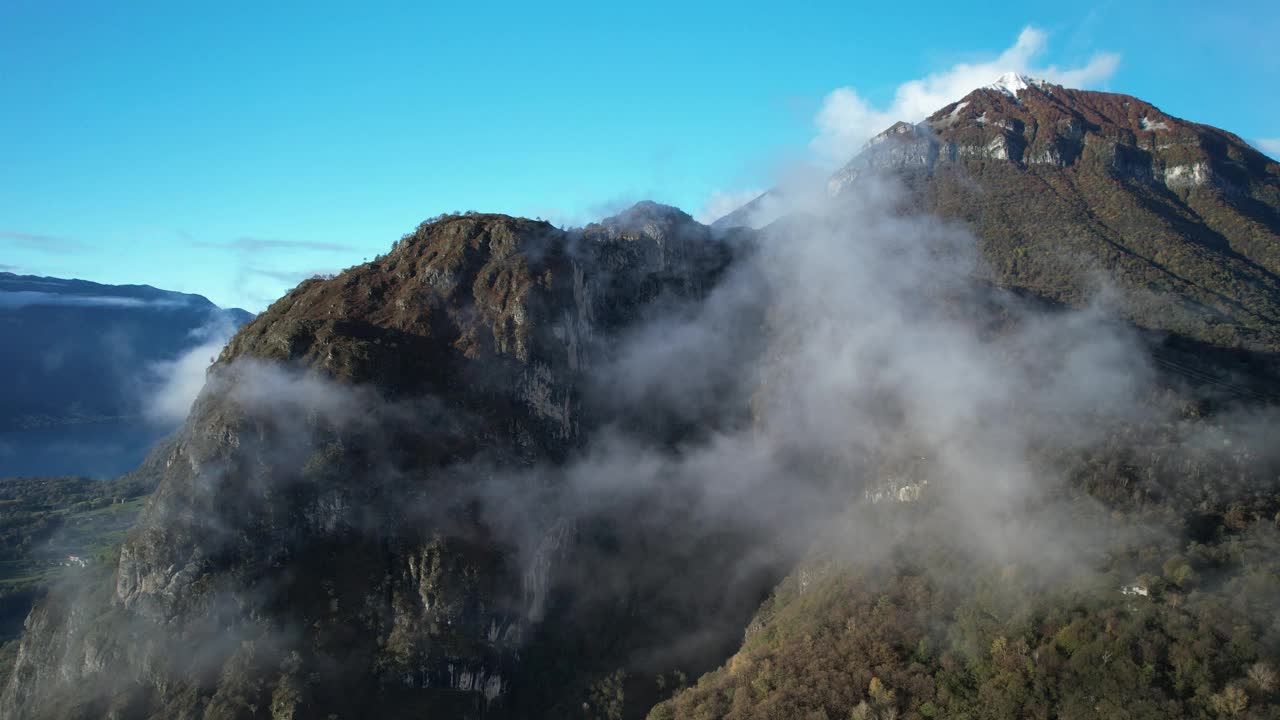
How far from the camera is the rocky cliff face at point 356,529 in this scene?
282 ft

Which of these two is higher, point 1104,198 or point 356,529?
point 1104,198

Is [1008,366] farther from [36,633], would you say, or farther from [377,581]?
[36,633]

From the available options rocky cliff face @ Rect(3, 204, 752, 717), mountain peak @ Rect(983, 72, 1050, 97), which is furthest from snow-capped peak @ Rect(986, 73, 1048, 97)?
rocky cliff face @ Rect(3, 204, 752, 717)

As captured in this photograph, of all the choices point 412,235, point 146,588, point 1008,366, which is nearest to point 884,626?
point 1008,366

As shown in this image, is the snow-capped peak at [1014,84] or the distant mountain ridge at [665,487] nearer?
the distant mountain ridge at [665,487]

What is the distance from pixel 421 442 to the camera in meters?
103

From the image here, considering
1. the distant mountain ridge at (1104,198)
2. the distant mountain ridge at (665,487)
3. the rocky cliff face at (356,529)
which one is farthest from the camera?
the distant mountain ridge at (1104,198)

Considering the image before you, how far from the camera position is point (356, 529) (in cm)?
9669

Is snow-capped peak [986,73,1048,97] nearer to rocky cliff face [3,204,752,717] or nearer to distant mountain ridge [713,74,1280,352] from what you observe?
distant mountain ridge [713,74,1280,352]

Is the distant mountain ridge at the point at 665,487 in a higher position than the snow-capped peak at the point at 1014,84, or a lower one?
lower

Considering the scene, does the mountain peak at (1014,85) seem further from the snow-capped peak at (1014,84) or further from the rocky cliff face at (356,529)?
the rocky cliff face at (356,529)

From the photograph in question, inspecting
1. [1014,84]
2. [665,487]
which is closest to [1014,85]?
[1014,84]

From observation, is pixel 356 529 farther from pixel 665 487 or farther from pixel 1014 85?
pixel 1014 85

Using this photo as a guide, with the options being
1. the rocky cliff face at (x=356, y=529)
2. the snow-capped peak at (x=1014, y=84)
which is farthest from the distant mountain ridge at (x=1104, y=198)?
the rocky cliff face at (x=356, y=529)
